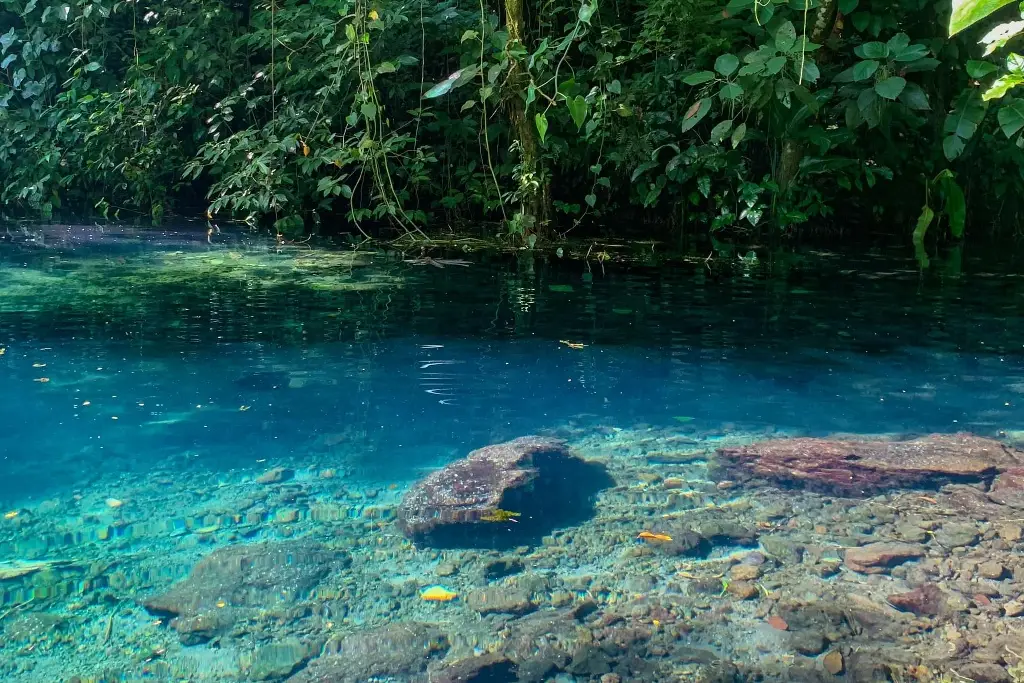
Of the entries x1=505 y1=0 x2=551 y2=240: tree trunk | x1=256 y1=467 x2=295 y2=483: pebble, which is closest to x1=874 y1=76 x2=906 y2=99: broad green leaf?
x1=505 y1=0 x2=551 y2=240: tree trunk

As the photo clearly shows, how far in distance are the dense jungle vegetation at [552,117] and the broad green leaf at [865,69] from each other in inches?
0.7

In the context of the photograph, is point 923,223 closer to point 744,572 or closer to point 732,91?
point 732,91

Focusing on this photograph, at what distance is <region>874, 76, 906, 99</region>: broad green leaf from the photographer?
231 inches

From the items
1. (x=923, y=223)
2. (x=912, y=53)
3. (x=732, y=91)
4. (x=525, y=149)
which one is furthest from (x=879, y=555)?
(x=923, y=223)

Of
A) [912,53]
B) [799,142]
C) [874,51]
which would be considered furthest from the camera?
[799,142]

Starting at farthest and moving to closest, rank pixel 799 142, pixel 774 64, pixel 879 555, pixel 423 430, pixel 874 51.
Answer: pixel 799 142
pixel 874 51
pixel 774 64
pixel 423 430
pixel 879 555

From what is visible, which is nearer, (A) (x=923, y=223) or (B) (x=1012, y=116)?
(B) (x=1012, y=116)

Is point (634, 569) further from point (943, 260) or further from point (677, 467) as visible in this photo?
point (943, 260)

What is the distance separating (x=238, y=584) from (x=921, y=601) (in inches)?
62.2

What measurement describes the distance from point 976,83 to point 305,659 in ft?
22.3

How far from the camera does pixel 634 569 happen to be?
2.30 m

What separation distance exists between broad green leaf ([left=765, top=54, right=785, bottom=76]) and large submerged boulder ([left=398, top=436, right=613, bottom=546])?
12.4ft

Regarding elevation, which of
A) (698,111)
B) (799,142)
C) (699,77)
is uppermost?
(699,77)

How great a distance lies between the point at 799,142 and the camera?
7.00 meters
